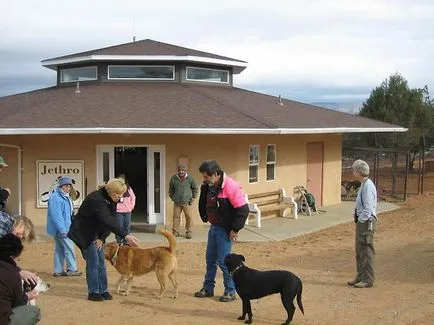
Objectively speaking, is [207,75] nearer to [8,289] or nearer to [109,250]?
[109,250]

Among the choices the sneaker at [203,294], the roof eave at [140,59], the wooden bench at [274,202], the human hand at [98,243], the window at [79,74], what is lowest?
the sneaker at [203,294]

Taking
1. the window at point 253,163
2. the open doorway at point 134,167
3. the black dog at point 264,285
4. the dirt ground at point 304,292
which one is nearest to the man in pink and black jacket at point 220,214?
the dirt ground at point 304,292

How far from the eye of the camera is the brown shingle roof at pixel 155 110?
13.1 m

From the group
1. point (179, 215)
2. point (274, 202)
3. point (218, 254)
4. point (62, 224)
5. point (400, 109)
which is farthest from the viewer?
point (400, 109)

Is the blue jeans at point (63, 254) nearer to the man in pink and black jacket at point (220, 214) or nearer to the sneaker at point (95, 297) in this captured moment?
the sneaker at point (95, 297)

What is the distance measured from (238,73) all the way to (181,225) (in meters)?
9.72

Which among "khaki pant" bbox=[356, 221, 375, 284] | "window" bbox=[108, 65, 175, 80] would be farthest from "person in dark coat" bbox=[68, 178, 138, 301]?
"window" bbox=[108, 65, 175, 80]

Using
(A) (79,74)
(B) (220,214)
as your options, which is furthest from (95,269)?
(A) (79,74)

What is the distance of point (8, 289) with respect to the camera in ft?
13.2

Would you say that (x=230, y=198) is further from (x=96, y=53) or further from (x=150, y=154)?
(x=96, y=53)

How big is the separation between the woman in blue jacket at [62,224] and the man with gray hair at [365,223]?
4.31 meters

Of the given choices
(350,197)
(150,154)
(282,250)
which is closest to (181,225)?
(150,154)

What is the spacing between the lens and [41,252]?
11.1 meters

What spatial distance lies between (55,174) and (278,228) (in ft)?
18.1
